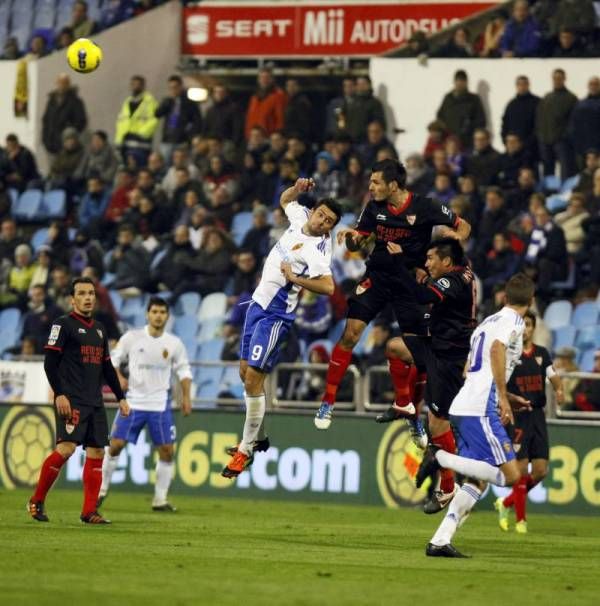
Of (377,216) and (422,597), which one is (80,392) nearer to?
(377,216)

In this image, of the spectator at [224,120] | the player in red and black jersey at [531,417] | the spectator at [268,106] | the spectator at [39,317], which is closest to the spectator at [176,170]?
the spectator at [224,120]

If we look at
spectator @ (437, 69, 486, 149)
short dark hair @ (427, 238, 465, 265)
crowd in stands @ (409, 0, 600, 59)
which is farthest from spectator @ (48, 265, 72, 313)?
short dark hair @ (427, 238, 465, 265)

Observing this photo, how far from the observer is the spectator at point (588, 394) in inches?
827

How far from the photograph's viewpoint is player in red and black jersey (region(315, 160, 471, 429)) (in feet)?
51.0

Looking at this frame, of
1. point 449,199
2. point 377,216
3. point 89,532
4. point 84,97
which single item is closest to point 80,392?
point 89,532

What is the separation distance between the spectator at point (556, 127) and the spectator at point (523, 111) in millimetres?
102

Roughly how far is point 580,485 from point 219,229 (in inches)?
280

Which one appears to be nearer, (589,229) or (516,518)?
(516,518)

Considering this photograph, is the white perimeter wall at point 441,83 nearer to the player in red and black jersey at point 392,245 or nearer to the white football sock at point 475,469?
the player in red and black jersey at point 392,245

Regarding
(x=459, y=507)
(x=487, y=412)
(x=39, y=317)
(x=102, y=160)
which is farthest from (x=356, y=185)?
(x=459, y=507)

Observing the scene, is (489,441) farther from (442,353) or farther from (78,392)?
(78,392)

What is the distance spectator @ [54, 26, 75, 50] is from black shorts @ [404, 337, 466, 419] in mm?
15373

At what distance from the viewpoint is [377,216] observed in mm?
15648

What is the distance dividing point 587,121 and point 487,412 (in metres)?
11.9
